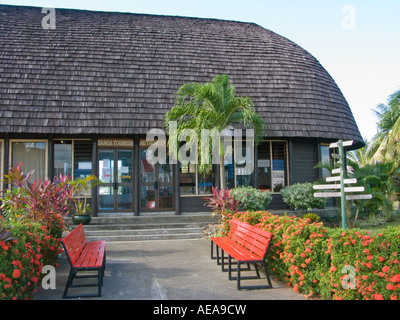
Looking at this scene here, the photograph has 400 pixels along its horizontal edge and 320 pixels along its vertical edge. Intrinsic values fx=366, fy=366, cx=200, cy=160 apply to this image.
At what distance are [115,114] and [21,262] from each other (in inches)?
311

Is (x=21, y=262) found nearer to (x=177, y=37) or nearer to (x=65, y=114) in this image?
(x=65, y=114)

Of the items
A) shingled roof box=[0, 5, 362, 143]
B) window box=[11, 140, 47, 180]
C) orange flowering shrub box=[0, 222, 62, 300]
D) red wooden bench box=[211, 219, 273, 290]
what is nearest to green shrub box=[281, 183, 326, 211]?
shingled roof box=[0, 5, 362, 143]

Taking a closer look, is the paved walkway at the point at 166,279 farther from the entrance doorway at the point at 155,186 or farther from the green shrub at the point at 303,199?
the green shrub at the point at 303,199

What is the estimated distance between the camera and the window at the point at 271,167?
13555 mm

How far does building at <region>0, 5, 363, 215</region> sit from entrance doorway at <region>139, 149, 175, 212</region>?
0.04 meters

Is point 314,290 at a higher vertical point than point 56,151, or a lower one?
lower

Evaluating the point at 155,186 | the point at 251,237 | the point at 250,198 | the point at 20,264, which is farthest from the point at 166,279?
the point at 155,186

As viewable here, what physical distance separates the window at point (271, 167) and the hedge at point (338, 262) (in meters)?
7.65

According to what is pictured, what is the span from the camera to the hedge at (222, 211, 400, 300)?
13.8ft

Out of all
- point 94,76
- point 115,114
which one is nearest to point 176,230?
point 115,114

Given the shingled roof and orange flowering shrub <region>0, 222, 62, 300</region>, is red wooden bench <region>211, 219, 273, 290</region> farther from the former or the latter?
the shingled roof

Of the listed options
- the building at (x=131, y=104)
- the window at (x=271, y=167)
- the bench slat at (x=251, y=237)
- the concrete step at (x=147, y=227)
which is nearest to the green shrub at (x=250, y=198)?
the concrete step at (x=147, y=227)

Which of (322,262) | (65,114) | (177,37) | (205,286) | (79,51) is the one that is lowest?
(205,286)

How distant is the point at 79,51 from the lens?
13.2 meters
